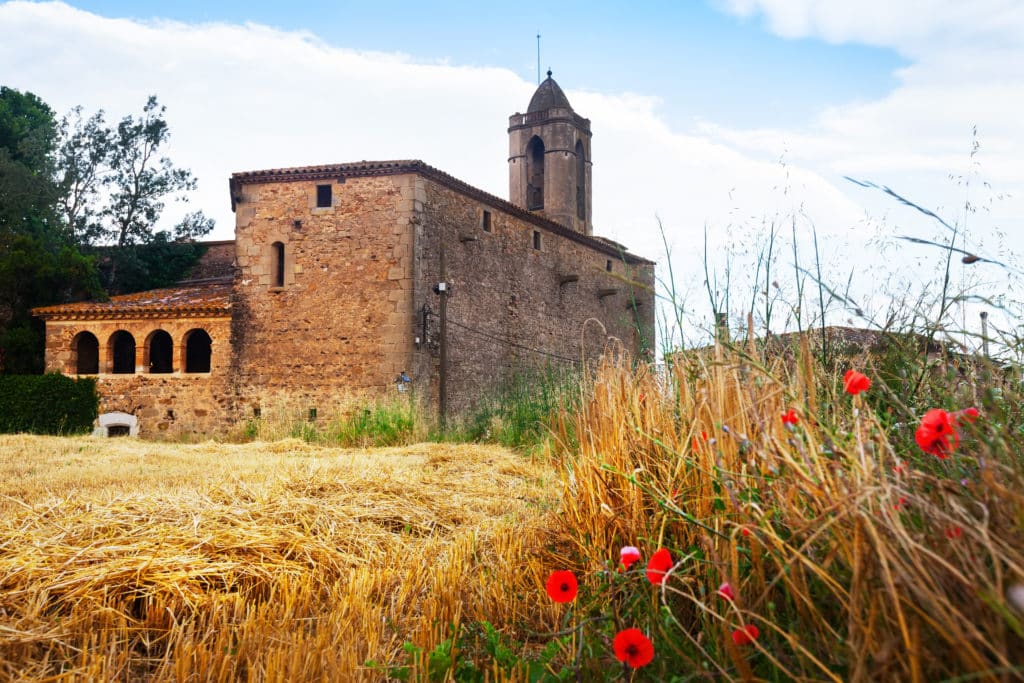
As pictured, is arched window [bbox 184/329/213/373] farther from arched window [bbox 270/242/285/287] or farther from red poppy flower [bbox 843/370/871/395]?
red poppy flower [bbox 843/370/871/395]

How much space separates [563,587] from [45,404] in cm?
1700

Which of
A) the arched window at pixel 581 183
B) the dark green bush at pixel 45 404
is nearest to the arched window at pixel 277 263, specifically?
the dark green bush at pixel 45 404

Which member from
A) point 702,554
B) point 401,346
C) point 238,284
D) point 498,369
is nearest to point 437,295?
point 401,346

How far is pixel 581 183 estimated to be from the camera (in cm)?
2616

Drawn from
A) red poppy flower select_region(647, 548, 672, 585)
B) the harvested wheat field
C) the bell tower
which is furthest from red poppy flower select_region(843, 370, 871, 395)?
the bell tower

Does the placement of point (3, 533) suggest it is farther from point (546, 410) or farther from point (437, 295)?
point (437, 295)

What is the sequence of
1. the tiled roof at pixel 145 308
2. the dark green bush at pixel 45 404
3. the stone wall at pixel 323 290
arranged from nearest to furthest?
the dark green bush at pixel 45 404, the stone wall at pixel 323 290, the tiled roof at pixel 145 308

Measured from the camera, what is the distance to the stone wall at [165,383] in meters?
17.2

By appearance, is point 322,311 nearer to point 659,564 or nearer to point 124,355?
point 124,355

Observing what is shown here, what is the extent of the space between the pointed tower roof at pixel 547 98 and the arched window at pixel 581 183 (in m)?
1.39

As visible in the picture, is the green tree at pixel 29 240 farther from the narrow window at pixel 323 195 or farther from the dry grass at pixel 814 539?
the dry grass at pixel 814 539

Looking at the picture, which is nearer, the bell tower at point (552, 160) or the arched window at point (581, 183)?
the bell tower at point (552, 160)

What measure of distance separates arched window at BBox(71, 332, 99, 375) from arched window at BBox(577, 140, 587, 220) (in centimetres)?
1436

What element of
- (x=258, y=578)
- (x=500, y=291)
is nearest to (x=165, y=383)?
(x=500, y=291)
